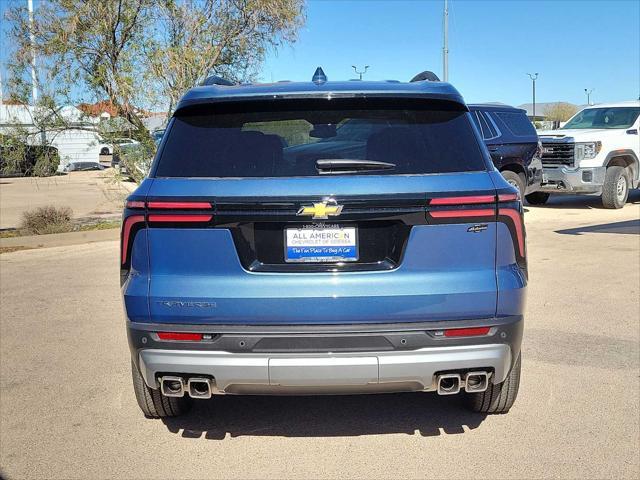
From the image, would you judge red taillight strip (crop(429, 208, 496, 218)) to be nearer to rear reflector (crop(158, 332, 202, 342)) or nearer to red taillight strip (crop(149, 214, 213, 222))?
red taillight strip (crop(149, 214, 213, 222))

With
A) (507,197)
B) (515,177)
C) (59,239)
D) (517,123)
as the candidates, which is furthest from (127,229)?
(517,123)

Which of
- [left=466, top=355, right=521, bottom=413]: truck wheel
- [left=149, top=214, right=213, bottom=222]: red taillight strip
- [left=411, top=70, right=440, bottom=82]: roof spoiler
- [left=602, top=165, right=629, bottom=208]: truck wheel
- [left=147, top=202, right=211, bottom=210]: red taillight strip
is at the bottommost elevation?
[left=602, top=165, right=629, bottom=208]: truck wheel

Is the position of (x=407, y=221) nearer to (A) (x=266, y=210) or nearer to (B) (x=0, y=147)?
(A) (x=266, y=210)

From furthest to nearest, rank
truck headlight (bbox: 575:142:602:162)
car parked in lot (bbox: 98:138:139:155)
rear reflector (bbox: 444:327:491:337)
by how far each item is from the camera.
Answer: truck headlight (bbox: 575:142:602:162), car parked in lot (bbox: 98:138:139:155), rear reflector (bbox: 444:327:491:337)

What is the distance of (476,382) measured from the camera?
3.54 metres

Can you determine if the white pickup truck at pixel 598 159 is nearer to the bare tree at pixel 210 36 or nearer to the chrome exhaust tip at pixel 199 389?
the bare tree at pixel 210 36

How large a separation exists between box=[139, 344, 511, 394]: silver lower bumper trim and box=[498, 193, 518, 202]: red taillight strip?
0.71m

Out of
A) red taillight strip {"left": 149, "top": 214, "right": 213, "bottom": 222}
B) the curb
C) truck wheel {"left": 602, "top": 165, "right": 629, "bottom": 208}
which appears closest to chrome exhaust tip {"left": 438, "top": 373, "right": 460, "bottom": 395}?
red taillight strip {"left": 149, "top": 214, "right": 213, "bottom": 222}

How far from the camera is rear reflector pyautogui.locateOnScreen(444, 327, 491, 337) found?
3330 millimetres

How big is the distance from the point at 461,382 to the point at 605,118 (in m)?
13.9

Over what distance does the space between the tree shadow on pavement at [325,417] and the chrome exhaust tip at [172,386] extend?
621 millimetres

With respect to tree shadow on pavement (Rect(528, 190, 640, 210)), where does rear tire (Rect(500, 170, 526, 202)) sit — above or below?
above

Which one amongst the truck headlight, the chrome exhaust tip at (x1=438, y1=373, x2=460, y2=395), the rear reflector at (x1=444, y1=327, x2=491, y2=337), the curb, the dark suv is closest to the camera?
the rear reflector at (x1=444, y1=327, x2=491, y2=337)

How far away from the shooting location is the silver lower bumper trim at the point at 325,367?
3.28 meters
